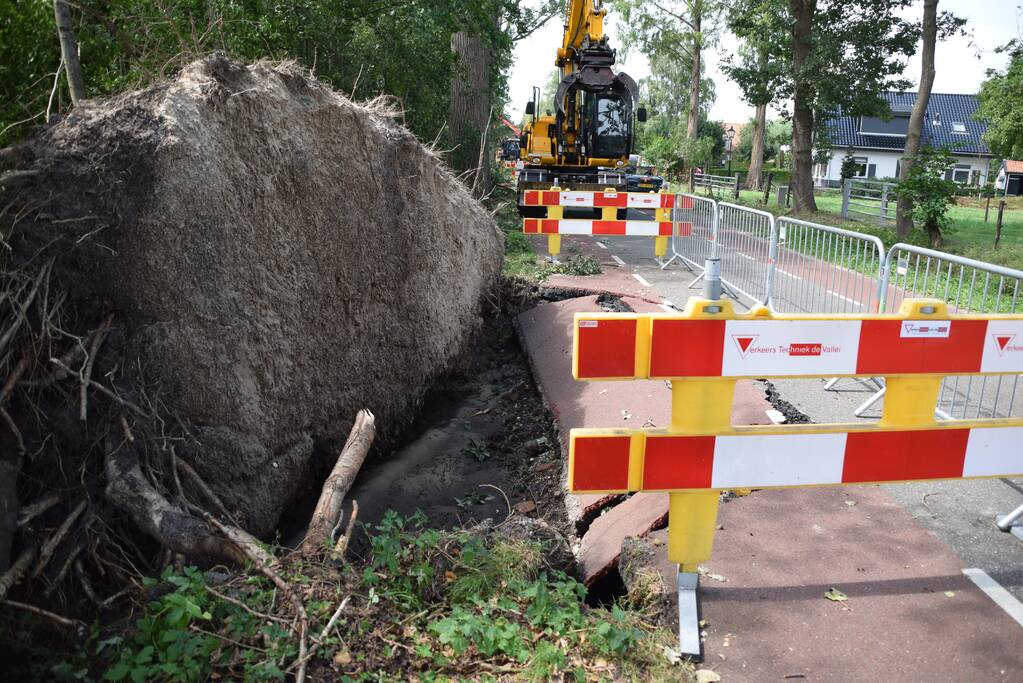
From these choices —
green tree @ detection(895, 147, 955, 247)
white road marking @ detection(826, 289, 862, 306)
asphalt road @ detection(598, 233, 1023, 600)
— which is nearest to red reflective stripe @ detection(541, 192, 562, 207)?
white road marking @ detection(826, 289, 862, 306)

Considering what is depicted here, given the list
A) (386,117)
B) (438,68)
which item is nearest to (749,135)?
(438,68)

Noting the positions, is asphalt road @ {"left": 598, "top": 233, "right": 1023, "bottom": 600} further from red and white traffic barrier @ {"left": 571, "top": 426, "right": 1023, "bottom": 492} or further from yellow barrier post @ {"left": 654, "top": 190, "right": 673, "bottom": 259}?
yellow barrier post @ {"left": 654, "top": 190, "right": 673, "bottom": 259}

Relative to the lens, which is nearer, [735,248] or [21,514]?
[21,514]

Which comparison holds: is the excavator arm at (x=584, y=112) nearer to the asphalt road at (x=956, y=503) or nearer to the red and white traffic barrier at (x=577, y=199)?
the red and white traffic barrier at (x=577, y=199)

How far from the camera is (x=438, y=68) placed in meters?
13.7

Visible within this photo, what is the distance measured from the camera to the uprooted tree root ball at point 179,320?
423 cm

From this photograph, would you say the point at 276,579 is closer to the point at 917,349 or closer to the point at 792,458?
the point at 792,458

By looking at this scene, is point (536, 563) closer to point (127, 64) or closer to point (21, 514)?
point (21, 514)

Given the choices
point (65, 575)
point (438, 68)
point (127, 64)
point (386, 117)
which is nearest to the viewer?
point (65, 575)

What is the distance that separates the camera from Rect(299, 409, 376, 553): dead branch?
385 cm

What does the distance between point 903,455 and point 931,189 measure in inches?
633

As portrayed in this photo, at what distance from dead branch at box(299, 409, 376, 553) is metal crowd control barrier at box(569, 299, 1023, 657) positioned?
A: 52.5 inches

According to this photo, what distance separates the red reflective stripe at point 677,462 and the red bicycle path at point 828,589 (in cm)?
58

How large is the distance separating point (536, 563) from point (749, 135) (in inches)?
3018
